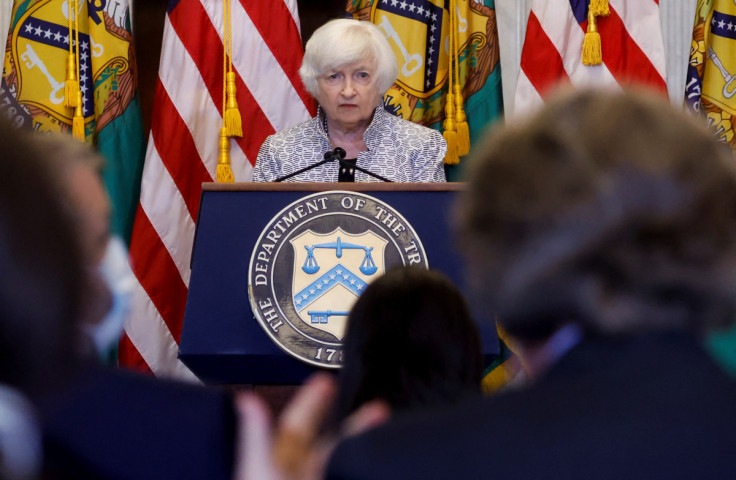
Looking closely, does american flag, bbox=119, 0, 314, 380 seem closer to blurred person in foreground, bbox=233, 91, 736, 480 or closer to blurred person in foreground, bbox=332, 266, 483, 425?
blurred person in foreground, bbox=332, 266, 483, 425

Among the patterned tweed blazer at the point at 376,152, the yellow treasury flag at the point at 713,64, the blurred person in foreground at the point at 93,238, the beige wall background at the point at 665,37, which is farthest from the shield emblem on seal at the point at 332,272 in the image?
the yellow treasury flag at the point at 713,64

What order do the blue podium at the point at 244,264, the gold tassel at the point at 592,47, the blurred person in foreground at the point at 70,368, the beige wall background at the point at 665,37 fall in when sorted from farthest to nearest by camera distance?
the beige wall background at the point at 665,37
the gold tassel at the point at 592,47
the blue podium at the point at 244,264
the blurred person in foreground at the point at 70,368

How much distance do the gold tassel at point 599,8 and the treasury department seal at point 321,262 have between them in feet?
7.68

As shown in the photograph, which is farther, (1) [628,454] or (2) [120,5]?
(2) [120,5]

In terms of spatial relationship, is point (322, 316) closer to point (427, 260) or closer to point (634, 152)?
point (427, 260)

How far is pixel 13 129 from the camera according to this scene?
2.34ft

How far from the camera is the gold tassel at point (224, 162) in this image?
13.1ft

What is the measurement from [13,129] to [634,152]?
21.1 inches

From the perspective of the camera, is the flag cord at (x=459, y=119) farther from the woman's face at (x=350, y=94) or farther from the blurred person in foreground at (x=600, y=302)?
the blurred person in foreground at (x=600, y=302)

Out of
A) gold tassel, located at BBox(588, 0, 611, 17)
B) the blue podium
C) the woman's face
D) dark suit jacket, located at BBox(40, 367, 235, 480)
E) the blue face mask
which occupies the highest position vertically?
gold tassel, located at BBox(588, 0, 611, 17)

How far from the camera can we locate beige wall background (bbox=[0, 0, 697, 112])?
175 inches

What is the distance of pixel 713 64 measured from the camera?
14.4 feet

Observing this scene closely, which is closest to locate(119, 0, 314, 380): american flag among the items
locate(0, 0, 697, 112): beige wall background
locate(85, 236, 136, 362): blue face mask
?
locate(0, 0, 697, 112): beige wall background

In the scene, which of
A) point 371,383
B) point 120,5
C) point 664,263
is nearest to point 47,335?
point 664,263
